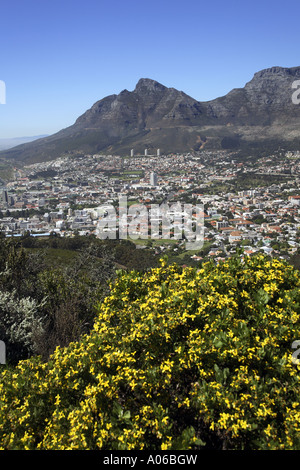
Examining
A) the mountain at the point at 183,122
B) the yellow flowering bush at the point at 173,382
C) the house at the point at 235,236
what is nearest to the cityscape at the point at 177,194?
the house at the point at 235,236

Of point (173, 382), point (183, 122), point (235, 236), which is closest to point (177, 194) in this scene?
point (235, 236)

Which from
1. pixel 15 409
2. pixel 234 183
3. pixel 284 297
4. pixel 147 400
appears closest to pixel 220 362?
pixel 147 400

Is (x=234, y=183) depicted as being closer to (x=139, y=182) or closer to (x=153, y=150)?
(x=139, y=182)

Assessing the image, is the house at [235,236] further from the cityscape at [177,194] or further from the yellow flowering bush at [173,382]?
the yellow flowering bush at [173,382]

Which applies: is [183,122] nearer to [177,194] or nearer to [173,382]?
[177,194]

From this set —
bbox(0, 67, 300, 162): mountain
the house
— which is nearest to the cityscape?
the house

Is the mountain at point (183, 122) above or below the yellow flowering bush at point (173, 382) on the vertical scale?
above
